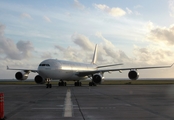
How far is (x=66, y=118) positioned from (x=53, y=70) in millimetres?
25434

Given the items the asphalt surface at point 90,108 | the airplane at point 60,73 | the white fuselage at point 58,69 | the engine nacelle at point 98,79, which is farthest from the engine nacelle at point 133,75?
the asphalt surface at point 90,108

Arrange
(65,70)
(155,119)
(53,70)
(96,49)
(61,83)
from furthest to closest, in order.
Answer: (96,49), (61,83), (65,70), (53,70), (155,119)

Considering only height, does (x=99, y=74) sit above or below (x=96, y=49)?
below

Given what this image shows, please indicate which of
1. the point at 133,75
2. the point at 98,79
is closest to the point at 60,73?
the point at 98,79

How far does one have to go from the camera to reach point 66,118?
27.3 ft

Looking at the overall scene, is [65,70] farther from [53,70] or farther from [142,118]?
[142,118]

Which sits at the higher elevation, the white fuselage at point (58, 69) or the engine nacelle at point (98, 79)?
the white fuselage at point (58, 69)

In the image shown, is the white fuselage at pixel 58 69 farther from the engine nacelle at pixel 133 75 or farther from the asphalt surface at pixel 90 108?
the asphalt surface at pixel 90 108

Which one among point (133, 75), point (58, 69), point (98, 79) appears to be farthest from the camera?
point (98, 79)

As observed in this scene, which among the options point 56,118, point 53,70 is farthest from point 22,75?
point 56,118

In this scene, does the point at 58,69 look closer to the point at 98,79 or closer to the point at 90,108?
the point at 98,79

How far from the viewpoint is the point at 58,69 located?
34312mm

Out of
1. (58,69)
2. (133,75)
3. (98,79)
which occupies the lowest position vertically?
(98,79)

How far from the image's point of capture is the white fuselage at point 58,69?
32.5 m
